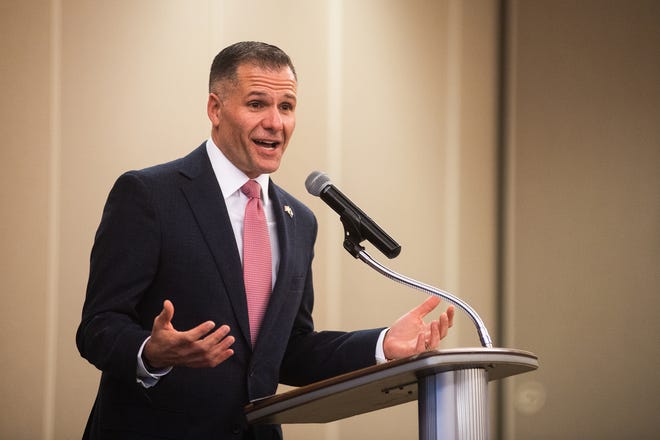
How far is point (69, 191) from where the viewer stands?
3.49 meters

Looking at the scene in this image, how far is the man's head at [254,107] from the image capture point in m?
2.53

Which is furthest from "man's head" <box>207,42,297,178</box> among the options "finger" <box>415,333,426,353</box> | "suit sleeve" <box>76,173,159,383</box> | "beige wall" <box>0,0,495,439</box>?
"beige wall" <box>0,0,495,439</box>

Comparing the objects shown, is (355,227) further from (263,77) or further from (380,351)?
(263,77)

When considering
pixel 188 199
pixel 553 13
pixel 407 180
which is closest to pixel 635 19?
pixel 553 13

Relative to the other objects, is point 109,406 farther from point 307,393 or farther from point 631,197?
point 631,197

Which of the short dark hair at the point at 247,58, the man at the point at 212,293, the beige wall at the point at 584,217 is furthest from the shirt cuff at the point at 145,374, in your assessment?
the beige wall at the point at 584,217

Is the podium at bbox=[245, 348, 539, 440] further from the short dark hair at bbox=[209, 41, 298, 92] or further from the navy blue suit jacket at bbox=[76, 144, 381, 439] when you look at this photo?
the short dark hair at bbox=[209, 41, 298, 92]

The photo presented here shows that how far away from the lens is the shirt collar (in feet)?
8.22

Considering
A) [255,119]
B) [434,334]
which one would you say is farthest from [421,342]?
[255,119]

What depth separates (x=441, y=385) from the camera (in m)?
1.74

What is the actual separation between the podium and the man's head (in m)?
0.85

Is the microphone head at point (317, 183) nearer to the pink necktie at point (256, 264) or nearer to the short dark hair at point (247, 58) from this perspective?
the pink necktie at point (256, 264)

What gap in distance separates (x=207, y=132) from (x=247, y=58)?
114 centimetres

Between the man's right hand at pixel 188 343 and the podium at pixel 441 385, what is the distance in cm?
17
